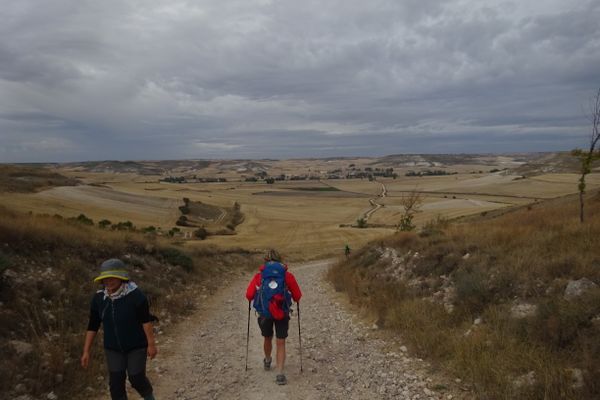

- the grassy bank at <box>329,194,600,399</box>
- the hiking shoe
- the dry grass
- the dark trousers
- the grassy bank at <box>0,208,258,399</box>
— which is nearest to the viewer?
the dark trousers

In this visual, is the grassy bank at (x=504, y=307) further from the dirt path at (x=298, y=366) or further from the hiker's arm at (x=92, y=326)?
the hiker's arm at (x=92, y=326)

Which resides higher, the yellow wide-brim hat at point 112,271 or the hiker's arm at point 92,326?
the yellow wide-brim hat at point 112,271

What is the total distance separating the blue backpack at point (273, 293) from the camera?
6.82m

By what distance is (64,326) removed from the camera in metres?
8.31

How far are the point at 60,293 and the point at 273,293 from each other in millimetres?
5565

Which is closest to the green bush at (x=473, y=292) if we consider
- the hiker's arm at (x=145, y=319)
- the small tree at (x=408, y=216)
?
the hiker's arm at (x=145, y=319)

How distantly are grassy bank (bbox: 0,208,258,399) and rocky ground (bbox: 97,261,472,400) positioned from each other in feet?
3.61

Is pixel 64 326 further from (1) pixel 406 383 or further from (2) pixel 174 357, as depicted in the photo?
(1) pixel 406 383

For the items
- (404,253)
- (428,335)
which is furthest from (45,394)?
(404,253)

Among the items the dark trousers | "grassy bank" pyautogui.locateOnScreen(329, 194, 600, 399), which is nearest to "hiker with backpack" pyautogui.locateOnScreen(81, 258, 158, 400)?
the dark trousers

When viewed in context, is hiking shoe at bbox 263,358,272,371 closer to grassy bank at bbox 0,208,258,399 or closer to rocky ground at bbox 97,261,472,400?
rocky ground at bbox 97,261,472,400

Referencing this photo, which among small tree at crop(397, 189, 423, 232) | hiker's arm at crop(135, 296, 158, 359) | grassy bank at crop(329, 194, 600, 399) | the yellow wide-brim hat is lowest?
small tree at crop(397, 189, 423, 232)

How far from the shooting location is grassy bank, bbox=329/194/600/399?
227 inches

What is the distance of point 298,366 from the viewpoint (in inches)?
301
